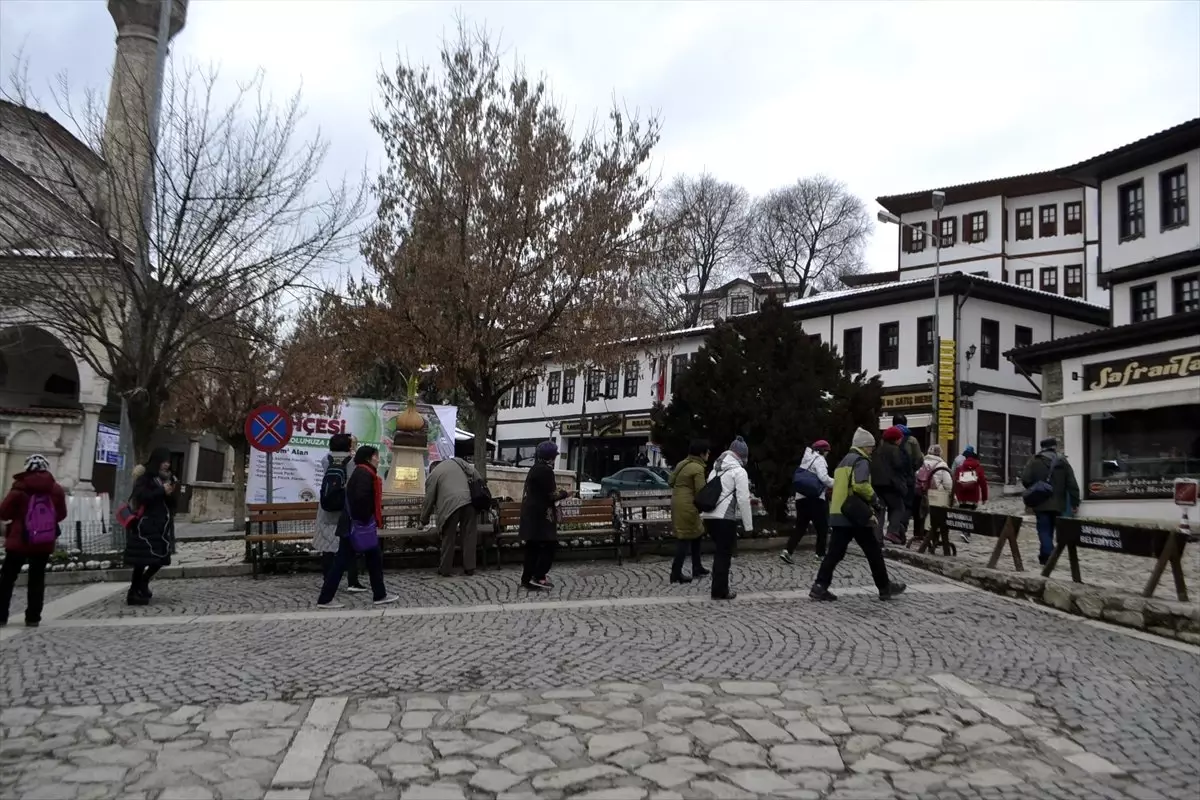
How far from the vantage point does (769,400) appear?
14328mm

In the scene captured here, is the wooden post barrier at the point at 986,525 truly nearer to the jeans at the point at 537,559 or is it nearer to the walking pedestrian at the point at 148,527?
the jeans at the point at 537,559

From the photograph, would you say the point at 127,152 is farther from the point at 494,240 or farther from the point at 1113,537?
the point at 1113,537

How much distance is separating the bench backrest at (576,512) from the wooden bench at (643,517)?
28 cm

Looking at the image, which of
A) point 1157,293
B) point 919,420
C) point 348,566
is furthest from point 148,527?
point 919,420

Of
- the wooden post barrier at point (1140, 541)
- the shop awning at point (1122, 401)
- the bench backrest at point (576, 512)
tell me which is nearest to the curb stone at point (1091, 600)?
the wooden post barrier at point (1140, 541)

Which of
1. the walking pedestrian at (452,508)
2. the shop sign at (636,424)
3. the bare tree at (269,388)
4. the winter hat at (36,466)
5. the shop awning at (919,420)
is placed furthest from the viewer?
the shop sign at (636,424)

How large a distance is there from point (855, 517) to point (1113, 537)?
2.39m

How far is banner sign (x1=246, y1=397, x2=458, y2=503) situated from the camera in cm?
1908

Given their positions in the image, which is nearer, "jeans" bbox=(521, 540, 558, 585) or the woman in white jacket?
the woman in white jacket

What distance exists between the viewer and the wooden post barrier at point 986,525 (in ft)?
37.0

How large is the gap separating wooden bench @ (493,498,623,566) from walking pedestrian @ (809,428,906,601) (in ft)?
13.1

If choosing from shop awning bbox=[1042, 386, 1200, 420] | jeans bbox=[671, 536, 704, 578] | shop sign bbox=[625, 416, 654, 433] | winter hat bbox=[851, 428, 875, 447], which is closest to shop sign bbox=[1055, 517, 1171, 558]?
winter hat bbox=[851, 428, 875, 447]

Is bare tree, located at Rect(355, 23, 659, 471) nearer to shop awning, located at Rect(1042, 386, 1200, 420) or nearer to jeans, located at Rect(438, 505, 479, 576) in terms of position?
jeans, located at Rect(438, 505, 479, 576)

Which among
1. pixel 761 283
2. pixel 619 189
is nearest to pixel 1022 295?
pixel 761 283
